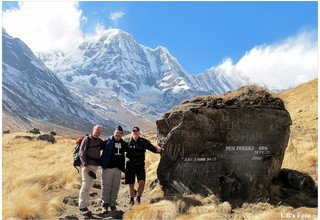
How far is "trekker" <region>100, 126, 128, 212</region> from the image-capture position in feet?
43.9

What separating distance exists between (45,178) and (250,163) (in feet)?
30.0

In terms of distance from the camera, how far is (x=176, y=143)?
49.1ft

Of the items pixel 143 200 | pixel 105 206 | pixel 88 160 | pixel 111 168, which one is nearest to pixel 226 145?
pixel 143 200

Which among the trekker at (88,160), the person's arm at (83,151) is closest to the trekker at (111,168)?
the trekker at (88,160)

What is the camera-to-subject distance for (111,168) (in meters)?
13.4

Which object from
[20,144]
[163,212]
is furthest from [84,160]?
[20,144]

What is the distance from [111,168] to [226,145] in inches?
162

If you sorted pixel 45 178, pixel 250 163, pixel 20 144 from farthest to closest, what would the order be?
pixel 20 144 → pixel 45 178 → pixel 250 163

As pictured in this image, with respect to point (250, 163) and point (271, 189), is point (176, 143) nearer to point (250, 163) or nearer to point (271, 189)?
point (250, 163)

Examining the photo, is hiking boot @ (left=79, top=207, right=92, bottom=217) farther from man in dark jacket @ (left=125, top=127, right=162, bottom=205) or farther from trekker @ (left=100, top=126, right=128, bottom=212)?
man in dark jacket @ (left=125, top=127, right=162, bottom=205)

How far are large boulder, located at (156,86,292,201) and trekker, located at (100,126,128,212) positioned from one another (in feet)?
6.89

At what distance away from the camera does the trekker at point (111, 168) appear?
13.4 meters

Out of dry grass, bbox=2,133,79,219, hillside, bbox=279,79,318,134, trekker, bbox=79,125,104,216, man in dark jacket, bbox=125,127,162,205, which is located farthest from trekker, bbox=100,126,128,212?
hillside, bbox=279,79,318,134

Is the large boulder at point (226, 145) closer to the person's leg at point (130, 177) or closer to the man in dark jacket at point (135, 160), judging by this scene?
the man in dark jacket at point (135, 160)
